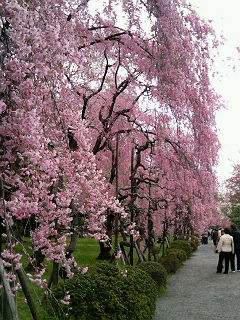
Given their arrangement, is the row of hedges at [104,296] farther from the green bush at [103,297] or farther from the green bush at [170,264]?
the green bush at [170,264]

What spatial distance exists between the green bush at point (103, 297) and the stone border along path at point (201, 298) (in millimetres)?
1699

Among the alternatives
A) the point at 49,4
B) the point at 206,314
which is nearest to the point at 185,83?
the point at 49,4

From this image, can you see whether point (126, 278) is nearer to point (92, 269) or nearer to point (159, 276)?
point (92, 269)

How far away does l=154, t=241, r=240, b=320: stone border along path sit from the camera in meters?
7.85

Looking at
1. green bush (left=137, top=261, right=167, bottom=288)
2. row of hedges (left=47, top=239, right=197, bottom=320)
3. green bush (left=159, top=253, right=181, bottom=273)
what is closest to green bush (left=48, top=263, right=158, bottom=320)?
row of hedges (left=47, top=239, right=197, bottom=320)

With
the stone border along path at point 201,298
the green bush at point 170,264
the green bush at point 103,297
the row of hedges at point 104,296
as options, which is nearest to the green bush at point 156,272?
the stone border along path at point 201,298

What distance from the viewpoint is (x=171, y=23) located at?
5066 mm

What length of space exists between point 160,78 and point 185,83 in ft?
1.69

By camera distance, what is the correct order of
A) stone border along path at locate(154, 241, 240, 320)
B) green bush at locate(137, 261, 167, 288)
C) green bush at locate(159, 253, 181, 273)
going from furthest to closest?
green bush at locate(159, 253, 181, 273) → green bush at locate(137, 261, 167, 288) → stone border along path at locate(154, 241, 240, 320)

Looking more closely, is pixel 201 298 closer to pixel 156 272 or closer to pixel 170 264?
pixel 156 272

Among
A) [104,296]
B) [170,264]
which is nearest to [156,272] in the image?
[170,264]

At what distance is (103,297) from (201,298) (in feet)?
15.3

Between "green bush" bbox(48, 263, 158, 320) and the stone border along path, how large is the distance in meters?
1.70

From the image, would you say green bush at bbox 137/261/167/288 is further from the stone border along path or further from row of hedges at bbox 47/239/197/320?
row of hedges at bbox 47/239/197/320
